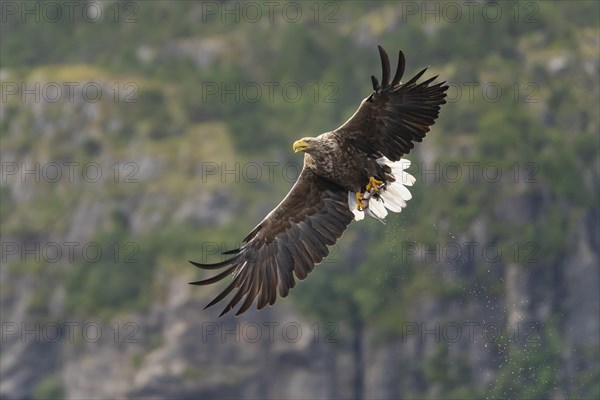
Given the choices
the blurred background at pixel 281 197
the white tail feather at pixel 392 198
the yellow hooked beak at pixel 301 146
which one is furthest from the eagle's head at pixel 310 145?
the blurred background at pixel 281 197

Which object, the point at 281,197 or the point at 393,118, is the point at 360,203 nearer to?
the point at 393,118

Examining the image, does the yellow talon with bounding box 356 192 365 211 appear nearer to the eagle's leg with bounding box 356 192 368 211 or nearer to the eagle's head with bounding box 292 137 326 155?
the eagle's leg with bounding box 356 192 368 211

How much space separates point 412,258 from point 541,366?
1206 cm

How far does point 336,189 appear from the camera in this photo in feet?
75.2


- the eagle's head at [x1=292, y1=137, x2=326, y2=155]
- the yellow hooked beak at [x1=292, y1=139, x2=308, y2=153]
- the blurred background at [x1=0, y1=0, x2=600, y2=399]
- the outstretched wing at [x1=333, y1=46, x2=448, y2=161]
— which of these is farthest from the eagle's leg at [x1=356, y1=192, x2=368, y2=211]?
the blurred background at [x1=0, y1=0, x2=600, y2=399]

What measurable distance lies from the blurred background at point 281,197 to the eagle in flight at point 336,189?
32717mm

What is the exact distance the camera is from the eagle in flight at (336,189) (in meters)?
21.4

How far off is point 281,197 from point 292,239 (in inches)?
2019

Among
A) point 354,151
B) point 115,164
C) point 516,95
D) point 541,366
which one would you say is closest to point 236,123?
point 115,164

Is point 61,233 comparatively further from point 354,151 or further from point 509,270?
point 354,151

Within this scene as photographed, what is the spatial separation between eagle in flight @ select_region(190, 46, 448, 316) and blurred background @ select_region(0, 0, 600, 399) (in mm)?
32717

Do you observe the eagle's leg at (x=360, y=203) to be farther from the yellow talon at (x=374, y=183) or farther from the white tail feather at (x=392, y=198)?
the yellow talon at (x=374, y=183)

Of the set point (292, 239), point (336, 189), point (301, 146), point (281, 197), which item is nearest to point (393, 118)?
point (301, 146)

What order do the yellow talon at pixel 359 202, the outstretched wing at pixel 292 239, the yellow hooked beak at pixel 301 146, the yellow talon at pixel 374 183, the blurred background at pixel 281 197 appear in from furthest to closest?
the blurred background at pixel 281 197
the outstretched wing at pixel 292 239
the yellow talon at pixel 359 202
the yellow talon at pixel 374 183
the yellow hooked beak at pixel 301 146
